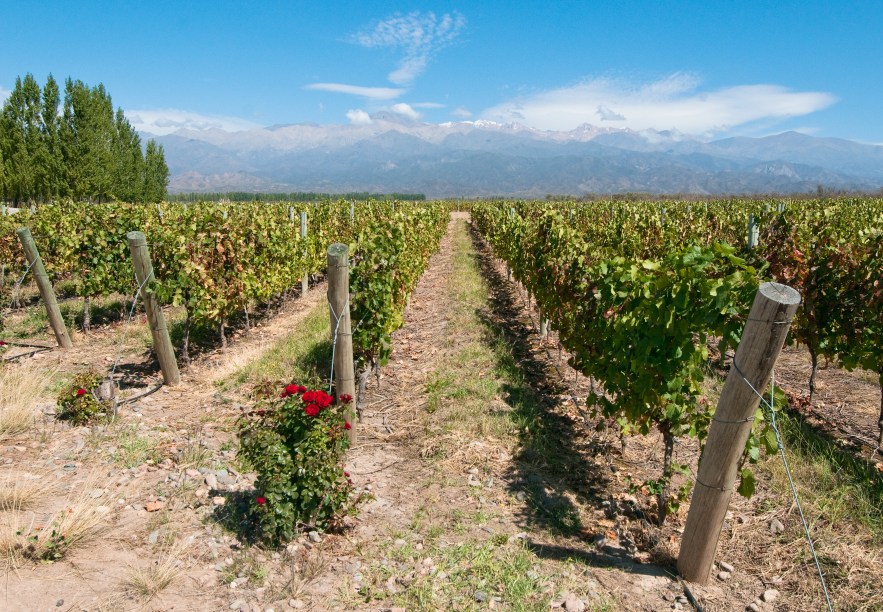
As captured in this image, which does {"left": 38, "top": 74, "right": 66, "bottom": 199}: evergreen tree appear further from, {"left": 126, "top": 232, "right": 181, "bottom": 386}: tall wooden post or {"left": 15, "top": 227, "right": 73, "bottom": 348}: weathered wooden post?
{"left": 126, "top": 232, "right": 181, "bottom": 386}: tall wooden post

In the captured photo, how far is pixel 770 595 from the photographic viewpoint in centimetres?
290

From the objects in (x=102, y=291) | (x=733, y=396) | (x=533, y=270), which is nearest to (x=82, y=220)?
(x=102, y=291)

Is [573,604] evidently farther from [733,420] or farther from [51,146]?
[51,146]

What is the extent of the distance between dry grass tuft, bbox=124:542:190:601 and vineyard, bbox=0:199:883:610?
1.7 inches

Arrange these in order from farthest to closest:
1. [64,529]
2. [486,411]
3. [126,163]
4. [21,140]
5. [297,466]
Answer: [126,163] → [21,140] → [486,411] → [297,466] → [64,529]

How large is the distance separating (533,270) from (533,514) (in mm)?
5588

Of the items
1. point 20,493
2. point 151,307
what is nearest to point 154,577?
point 20,493

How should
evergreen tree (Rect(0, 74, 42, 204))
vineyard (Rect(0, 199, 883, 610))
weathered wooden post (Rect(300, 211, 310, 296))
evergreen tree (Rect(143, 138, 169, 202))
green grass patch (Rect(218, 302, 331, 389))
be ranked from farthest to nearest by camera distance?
evergreen tree (Rect(143, 138, 169, 202)), evergreen tree (Rect(0, 74, 42, 204)), weathered wooden post (Rect(300, 211, 310, 296)), green grass patch (Rect(218, 302, 331, 389)), vineyard (Rect(0, 199, 883, 610))

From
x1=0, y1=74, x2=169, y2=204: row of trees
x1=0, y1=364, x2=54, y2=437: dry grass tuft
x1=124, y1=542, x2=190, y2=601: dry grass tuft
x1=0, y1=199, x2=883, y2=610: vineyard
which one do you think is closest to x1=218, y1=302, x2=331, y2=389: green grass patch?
x1=0, y1=199, x2=883, y2=610: vineyard

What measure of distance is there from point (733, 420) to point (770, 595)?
46.5 inches

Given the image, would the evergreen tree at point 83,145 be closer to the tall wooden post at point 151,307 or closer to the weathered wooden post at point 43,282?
the weathered wooden post at point 43,282

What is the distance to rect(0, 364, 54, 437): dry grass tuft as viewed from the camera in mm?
4641

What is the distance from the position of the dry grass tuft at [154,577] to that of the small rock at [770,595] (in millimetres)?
3476

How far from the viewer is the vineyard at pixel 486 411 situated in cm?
305
